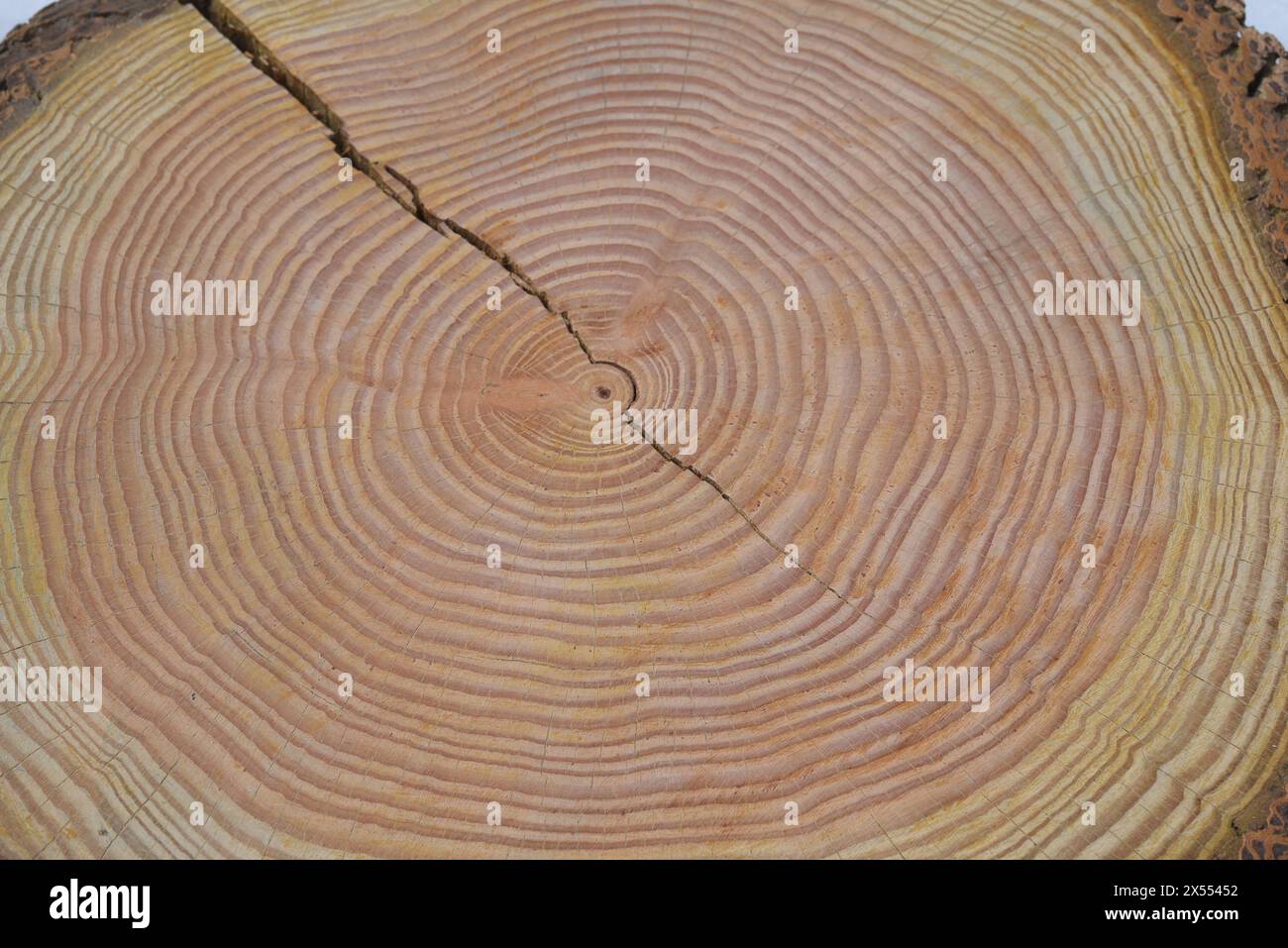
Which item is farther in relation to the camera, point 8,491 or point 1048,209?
point 1048,209

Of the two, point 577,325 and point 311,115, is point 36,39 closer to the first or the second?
point 311,115

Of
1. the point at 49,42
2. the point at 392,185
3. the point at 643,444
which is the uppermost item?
the point at 49,42

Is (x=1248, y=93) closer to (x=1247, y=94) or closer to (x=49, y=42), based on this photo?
(x=1247, y=94)

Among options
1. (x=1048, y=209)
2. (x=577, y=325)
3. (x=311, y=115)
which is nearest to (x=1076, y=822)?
(x=1048, y=209)

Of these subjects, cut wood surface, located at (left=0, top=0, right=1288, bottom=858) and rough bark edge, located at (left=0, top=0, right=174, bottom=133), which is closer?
cut wood surface, located at (left=0, top=0, right=1288, bottom=858)

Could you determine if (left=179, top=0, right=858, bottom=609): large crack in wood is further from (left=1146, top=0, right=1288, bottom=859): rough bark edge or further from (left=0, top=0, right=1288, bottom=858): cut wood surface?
(left=1146, top=0, right=1288, bottom=859): rough bark edge

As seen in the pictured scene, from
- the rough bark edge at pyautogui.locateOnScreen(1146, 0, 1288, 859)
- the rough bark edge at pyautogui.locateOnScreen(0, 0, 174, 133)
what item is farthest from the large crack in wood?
the rough bark edge at pyautogui.locateOnScreen(1146, 0, 1288, 859)

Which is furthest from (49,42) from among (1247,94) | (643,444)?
(1247,94)
